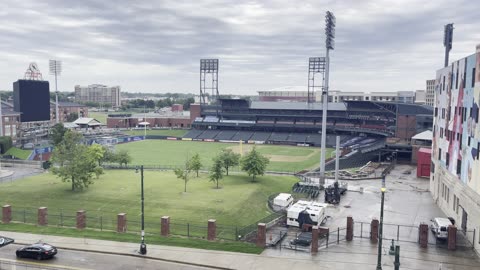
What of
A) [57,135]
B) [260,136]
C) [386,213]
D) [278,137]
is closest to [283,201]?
[386,213]

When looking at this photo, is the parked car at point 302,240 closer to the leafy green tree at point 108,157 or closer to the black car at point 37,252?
the black car at point 37,252

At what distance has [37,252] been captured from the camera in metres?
28.7

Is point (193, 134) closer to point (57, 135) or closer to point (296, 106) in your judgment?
point (296, 106)

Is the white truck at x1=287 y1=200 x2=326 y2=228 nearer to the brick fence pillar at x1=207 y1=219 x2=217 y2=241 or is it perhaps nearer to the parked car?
the parked car

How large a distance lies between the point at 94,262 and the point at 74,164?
26.3 m

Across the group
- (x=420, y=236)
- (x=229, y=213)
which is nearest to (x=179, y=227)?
(x=229, y=213)

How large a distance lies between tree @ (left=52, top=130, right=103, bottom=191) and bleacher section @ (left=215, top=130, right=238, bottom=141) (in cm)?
7839

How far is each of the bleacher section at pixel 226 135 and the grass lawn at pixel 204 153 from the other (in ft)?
28.4

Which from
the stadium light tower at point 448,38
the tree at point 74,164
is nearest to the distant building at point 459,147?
the stadium light tower at point 448,38

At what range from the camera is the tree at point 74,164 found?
170ft

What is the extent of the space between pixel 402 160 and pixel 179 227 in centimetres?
5835

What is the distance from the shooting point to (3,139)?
9469 centimetres

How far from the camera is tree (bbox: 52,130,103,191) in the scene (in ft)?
170

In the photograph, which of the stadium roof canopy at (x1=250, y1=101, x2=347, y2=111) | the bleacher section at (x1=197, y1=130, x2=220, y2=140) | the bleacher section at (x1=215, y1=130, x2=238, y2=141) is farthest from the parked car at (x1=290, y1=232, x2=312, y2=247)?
the bleacher section at (x1=197, y1=130, x2=220, y2=140)
